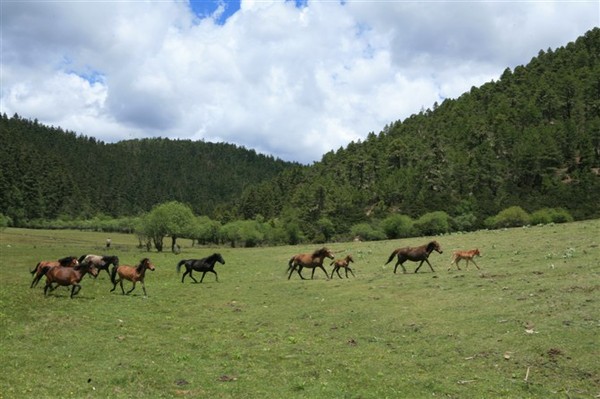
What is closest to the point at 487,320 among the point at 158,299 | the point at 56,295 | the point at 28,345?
Result: the point at 28,345

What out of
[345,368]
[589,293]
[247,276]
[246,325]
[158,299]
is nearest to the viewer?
[345,368]

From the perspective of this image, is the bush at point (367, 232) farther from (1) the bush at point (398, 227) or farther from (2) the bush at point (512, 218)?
(2) the bush at point (512, 218)

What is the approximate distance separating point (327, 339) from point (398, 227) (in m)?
86.2

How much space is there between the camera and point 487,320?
17.5m

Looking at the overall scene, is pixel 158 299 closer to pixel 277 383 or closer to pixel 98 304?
pixel 98 304

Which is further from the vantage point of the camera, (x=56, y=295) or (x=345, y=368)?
(x=56, y=295)

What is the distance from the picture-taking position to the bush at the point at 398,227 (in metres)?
100

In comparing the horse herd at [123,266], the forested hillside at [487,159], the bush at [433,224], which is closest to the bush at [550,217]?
the forested hillside at [487,159]

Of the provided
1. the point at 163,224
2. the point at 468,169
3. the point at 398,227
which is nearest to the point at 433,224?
the point at 398,227

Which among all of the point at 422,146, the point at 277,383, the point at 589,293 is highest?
the point at 422,146

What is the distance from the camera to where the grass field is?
12188mm

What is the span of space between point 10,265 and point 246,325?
34.4m

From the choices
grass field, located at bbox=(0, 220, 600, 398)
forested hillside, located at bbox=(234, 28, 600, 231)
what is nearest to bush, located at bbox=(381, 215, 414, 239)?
forested hillside, located at bbox=(234, 28, 600, 231)

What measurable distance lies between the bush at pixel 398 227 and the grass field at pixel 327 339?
70.9 meters
